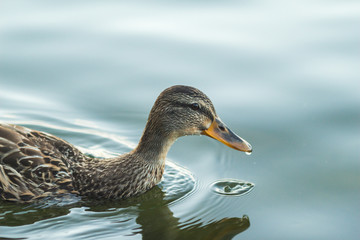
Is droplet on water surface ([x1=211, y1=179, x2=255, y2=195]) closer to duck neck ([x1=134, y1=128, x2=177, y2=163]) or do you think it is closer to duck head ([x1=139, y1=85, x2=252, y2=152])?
duck head ([x1=139, y1=85, x2=252, y2=152])

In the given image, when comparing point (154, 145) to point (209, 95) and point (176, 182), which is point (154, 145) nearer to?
point (176, 182)

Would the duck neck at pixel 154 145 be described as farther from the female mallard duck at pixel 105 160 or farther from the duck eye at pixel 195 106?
the duck eye at pixel 195 106

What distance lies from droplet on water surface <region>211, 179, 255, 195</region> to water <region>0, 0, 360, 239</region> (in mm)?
Answer: 98

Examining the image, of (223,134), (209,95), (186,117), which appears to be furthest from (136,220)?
(209,95)

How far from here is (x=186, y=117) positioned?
816cm

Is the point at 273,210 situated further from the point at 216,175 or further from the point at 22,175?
the point at 22,175

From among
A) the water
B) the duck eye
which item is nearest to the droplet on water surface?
the water

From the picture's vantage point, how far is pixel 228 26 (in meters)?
12.1

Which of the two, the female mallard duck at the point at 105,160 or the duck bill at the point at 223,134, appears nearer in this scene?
the female mallard duck at the point at 105,160

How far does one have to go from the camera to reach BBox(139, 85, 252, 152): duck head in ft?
26.5

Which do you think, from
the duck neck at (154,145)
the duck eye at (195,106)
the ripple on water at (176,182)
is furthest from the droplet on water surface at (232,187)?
the duck eye at (195,106)

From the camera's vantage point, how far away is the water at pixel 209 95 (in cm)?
768

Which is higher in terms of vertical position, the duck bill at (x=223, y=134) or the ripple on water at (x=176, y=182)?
the duck bill at (x=223, y=134)

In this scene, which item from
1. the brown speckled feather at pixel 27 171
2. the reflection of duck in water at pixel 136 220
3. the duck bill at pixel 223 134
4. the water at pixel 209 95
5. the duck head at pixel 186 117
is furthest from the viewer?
the duck bill at pixel 223 134
